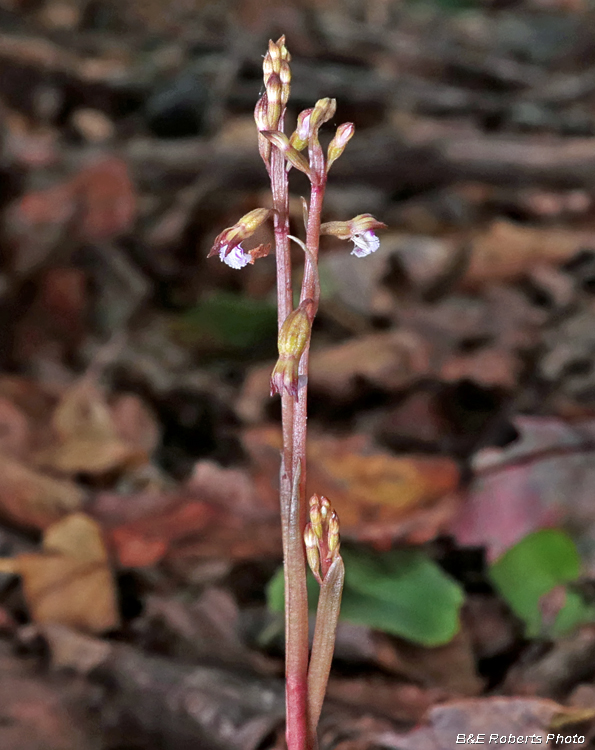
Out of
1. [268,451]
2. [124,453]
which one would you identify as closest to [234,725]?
[268,451]

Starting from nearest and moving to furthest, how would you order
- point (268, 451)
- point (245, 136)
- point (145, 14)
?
point (268, 451) < point (245, 136) < point (145, 14)

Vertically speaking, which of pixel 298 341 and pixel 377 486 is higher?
pixel 377 486

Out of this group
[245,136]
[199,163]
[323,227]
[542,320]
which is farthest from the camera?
[245,136]

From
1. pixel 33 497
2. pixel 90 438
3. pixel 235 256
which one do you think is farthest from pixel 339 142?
pixel 90 438

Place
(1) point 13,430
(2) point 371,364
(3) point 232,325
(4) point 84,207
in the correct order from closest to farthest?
(1) point 13,430 < (2) point 371,364 < (3) point 232,325 < (4) point 84,207

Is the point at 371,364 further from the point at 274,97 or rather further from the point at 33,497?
the point at 274,97

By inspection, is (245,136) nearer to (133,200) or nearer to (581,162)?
(133,200)

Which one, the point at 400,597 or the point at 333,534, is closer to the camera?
the point at 333,534

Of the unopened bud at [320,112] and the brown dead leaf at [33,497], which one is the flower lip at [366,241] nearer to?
the unopened bud at [320,112]
